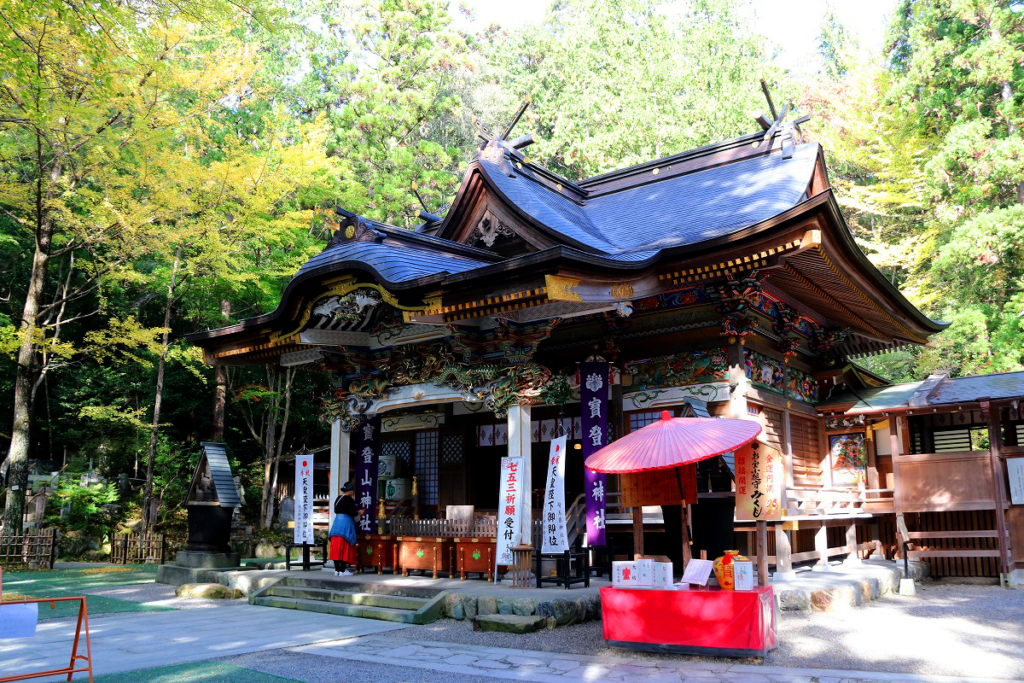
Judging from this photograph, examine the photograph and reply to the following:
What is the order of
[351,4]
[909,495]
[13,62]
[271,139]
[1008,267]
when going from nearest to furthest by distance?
[13,62]
[909,495]
[1008,267]
[271,139]
[351,4]

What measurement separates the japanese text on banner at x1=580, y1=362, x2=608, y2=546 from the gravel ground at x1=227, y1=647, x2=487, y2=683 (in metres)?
4.23

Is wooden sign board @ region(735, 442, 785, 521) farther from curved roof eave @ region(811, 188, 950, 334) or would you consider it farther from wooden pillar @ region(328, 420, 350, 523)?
wooden pillar @ region(328, 420, 350, 523)

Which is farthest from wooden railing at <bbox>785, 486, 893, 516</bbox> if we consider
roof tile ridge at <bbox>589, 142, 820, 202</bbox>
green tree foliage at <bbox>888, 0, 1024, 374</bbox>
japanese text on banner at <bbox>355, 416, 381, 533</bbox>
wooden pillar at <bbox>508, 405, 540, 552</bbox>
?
green tree foliage at <bbox>888, 0, 1024, 374</bbox>

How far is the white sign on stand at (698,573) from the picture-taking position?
645 centimetres

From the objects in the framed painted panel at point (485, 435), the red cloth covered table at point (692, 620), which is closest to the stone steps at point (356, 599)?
the red cloth covered table at point (692, 620)

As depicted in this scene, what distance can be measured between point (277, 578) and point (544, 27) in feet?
105

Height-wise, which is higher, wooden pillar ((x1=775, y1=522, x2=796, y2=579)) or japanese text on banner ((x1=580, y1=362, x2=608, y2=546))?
japanese text on banner ((x1=580, y1=362, x2=608, y2=546))

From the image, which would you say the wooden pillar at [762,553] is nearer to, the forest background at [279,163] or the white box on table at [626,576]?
the white box on table at [626,576]

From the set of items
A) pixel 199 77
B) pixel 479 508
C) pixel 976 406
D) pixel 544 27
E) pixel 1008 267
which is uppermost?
pixel 544 27

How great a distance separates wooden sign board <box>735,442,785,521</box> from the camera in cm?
732

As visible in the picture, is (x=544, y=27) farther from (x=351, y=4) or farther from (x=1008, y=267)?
(x=1008, y=267)

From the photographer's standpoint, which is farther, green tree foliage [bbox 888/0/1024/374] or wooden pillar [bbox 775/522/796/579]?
green tree foliage [bbox 888/0/1024/374]

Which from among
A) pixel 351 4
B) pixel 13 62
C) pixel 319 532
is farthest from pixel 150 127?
pixel 351 4

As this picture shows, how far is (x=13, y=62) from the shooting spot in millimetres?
10047
